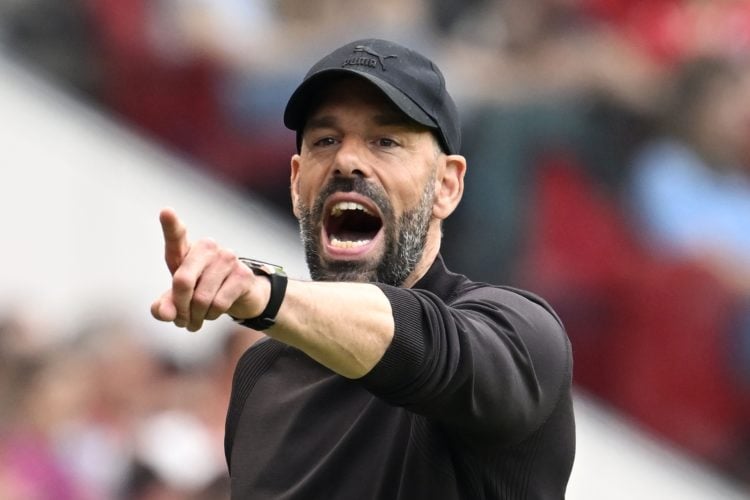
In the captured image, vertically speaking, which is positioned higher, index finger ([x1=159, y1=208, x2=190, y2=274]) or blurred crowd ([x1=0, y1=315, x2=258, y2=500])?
index finger ([x1=159, y1=208, x2=190, y2=274])

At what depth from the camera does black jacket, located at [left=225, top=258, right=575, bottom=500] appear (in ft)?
6.93

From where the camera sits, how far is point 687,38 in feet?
20.2

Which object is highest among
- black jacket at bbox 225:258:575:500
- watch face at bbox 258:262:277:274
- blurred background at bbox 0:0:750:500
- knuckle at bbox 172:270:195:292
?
knuckle at bbox 172:270:195:292

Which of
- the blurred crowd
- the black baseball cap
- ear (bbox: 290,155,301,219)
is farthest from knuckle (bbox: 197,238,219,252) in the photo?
the blurred crowd

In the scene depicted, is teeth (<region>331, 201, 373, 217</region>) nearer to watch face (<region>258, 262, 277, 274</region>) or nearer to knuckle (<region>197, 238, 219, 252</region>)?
watch face (<region>258, 262, 277, 274</region>)

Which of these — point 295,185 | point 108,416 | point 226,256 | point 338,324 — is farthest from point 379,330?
point 108,416

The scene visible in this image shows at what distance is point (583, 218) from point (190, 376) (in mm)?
1779

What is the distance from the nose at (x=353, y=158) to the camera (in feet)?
8.79

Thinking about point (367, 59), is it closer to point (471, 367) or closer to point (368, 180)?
point (368, 180)

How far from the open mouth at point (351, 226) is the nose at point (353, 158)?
0.06 metres

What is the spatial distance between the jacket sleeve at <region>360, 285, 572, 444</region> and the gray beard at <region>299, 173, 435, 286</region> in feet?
1.18

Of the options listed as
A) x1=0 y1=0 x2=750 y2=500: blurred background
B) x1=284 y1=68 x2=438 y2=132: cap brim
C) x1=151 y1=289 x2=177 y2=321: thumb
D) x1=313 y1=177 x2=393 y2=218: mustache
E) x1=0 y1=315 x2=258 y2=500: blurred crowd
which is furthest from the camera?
x1=0 y1=0 x2=750 y2=500: blurred background

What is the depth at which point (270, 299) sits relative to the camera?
197 cm

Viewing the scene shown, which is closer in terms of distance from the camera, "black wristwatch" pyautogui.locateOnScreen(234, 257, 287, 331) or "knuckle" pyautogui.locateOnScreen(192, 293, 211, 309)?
"knuckle" pyautogui.locateOnScreen(192, 293, 211, 309)
